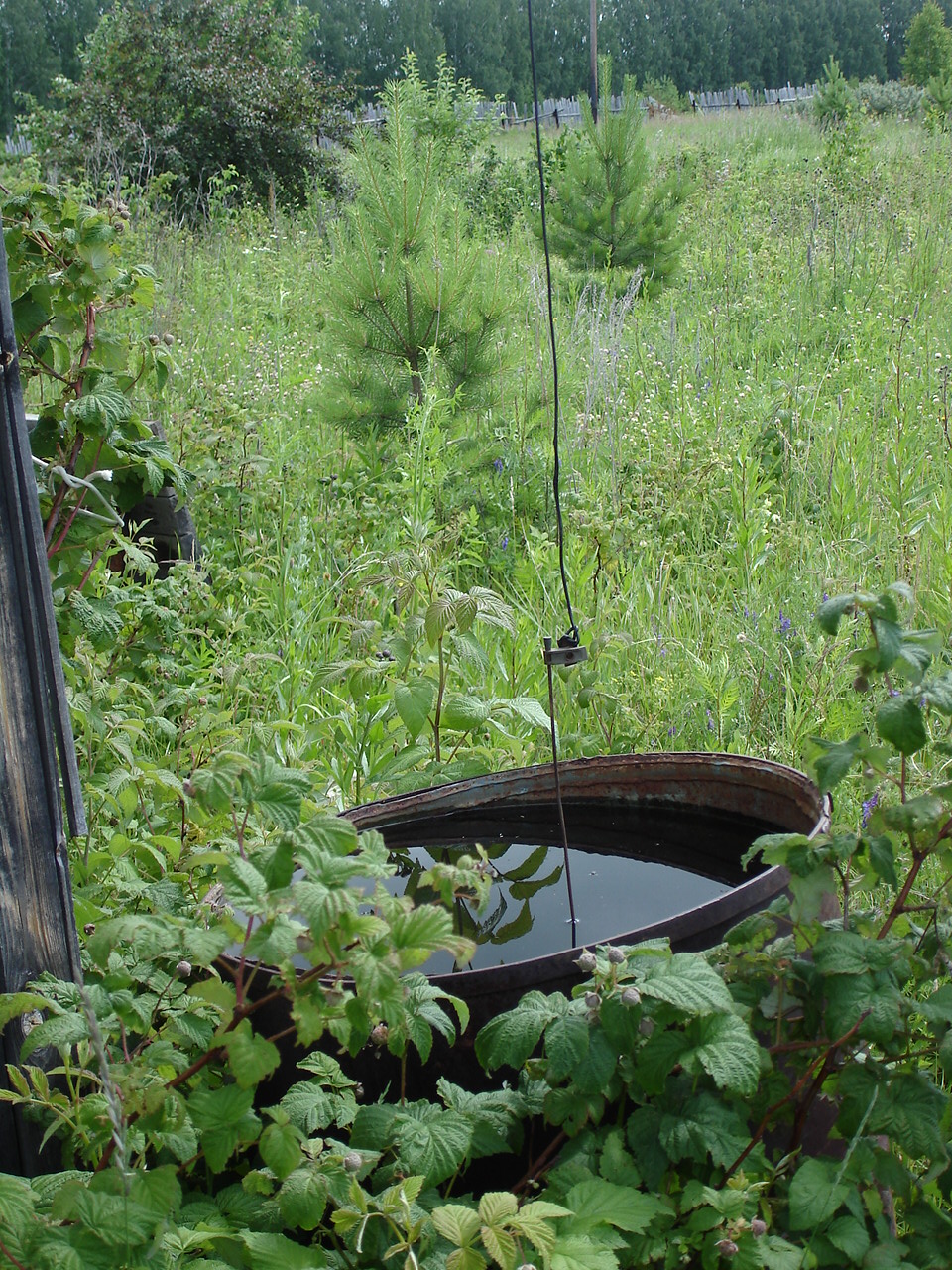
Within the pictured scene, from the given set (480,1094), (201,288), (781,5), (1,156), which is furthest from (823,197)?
(781,5)

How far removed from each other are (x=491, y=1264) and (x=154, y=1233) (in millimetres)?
399

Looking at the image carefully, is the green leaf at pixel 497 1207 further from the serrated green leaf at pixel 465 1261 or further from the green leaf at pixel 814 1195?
the green leaf at pixel 814 1195

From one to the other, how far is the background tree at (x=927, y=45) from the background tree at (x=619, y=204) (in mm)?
20917

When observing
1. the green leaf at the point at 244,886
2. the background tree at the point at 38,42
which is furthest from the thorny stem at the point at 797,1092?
the background tree at the point at 38,42

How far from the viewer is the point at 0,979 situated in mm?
1255

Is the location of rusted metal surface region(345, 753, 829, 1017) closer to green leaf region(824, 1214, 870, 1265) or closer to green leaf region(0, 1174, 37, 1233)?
green leaf region(824, 1214, 870, 1265)

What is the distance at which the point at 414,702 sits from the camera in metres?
1.86

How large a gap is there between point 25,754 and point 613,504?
2646mm

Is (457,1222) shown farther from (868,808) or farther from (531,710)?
(868,808)

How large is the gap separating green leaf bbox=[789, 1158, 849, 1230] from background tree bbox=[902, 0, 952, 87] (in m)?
27.8

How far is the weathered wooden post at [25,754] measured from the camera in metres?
1.21

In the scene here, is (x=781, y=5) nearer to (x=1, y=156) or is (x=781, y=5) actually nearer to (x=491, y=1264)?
(x=1, y=156)

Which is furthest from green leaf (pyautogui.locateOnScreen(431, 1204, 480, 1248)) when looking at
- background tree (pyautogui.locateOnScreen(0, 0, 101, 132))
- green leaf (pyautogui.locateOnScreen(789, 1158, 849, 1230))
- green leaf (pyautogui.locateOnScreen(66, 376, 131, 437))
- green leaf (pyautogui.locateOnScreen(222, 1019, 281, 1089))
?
background tree (pyautogui.locateOnScreen(0, 0, 101, 132))

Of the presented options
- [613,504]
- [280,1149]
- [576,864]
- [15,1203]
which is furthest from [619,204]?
[15,1203]
